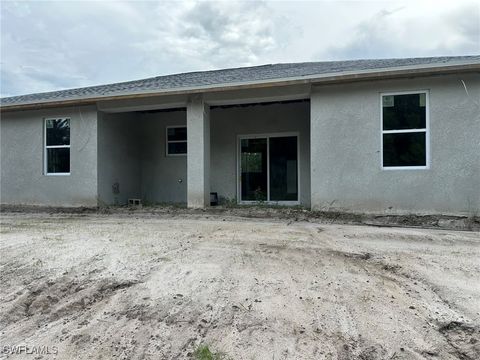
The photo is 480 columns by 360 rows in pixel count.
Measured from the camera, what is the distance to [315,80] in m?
8.68

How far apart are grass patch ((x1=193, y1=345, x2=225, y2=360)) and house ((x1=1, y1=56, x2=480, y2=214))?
633 cm

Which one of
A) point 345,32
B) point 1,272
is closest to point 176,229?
point 1,272

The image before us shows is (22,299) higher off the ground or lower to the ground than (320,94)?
lower

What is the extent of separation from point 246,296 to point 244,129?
8838mm

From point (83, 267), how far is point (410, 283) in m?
4.14

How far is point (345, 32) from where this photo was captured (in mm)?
17250

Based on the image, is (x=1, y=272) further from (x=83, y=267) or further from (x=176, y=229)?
(x=176, y=229)

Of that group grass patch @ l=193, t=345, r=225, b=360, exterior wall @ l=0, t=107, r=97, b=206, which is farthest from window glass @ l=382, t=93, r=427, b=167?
exterior wall @ l=0, t=107, r=97, b=206

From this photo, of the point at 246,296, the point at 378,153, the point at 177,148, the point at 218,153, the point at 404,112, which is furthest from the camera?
the point at 177,148

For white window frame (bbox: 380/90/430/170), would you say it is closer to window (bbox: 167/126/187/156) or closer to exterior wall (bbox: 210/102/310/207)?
exterior wall (bbox: 210/102/310/207)

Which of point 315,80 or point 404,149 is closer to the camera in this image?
point 404,149

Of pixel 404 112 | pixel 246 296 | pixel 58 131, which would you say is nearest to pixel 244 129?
pixel 404 112

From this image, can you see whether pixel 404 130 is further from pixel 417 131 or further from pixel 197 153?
pixel 197 153

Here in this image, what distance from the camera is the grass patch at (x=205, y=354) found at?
295cm
